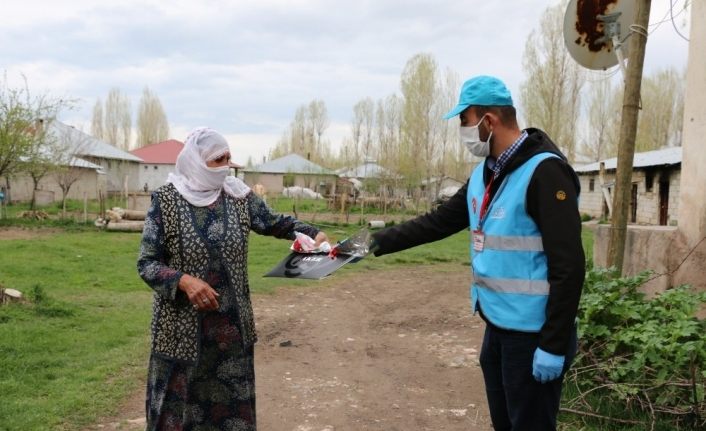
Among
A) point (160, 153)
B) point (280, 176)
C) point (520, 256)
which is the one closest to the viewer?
point (520, 256)

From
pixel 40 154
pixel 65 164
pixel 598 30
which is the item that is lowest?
pixel 65 164

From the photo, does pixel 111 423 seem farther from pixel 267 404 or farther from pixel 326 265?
pixel 326 265

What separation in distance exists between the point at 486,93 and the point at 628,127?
267 cm

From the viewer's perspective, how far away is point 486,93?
2342 millimetres

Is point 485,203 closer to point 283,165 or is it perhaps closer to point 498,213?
point 498,213

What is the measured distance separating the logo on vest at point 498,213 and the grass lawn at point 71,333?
10.5ft

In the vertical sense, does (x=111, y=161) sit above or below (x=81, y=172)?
above

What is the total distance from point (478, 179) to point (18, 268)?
9.96 m

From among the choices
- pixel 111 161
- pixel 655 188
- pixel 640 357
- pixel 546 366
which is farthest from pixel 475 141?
pixel 111 161

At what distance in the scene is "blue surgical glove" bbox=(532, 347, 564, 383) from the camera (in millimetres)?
2098

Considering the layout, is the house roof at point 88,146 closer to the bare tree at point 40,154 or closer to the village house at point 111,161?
the village house at point 111,161

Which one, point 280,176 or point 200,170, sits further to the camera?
Answer: point 280,176

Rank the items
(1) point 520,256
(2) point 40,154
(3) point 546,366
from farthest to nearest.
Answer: (2) point 40,154 < (1) point 520,256 < (3) point 546,366

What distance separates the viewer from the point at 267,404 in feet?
14.4
